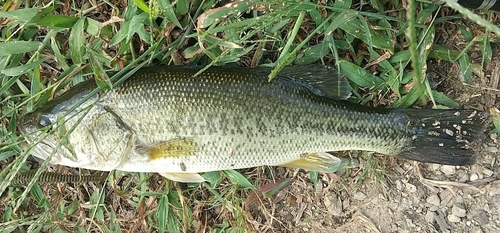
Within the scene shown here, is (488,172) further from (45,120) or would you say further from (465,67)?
(45,120)

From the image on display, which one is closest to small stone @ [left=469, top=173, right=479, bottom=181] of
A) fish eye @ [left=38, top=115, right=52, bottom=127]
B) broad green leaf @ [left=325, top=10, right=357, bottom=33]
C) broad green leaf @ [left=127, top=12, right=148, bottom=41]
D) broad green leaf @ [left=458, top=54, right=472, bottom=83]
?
broad green leaf @ [left=458, top=54, right=472, bottom=83]

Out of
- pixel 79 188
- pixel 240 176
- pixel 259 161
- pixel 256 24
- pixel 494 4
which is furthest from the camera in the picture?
pixel 79 188

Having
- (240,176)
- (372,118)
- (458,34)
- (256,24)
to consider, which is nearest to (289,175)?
(240,176)

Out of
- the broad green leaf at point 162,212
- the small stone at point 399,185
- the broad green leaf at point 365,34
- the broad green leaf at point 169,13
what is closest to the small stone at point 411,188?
the small stone at point 399,185

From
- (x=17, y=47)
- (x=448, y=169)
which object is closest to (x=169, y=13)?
(x=17, y=47)

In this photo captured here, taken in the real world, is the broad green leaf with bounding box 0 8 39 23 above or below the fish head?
above

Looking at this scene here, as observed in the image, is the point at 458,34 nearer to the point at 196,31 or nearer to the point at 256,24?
the point at 256,24

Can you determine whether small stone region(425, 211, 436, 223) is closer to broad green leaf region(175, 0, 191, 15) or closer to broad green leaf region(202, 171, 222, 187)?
broad green leaf region(202, 171, 222, 187)
